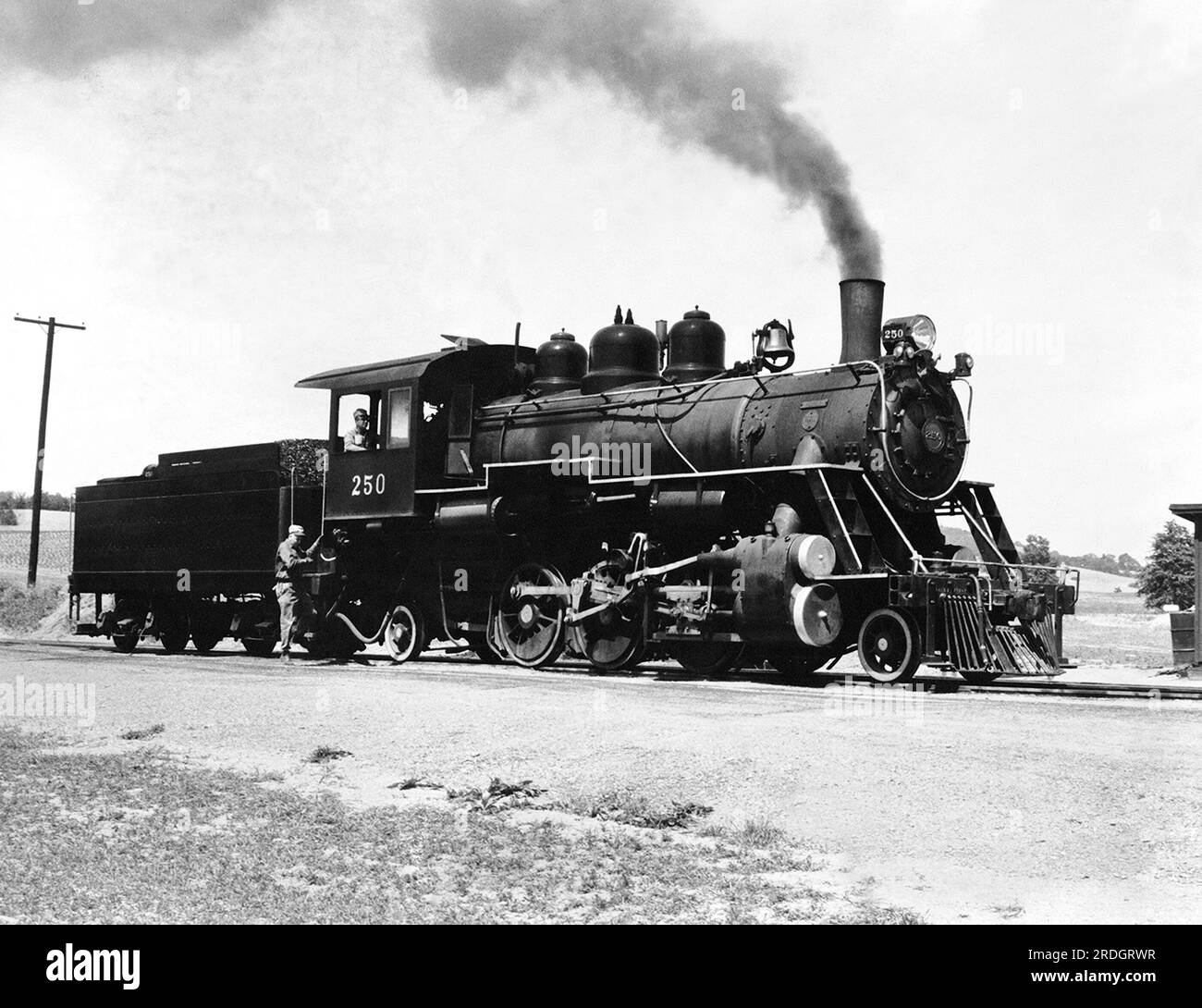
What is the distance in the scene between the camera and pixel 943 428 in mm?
14383

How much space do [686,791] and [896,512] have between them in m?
7.60

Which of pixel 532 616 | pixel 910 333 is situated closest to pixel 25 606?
pixel 532 616

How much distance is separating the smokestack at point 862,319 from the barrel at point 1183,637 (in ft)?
23.4

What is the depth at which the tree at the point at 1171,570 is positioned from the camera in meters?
55.4

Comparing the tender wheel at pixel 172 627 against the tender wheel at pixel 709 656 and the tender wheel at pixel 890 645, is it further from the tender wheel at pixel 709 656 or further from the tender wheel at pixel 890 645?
the tender wheel at pixel 890 645

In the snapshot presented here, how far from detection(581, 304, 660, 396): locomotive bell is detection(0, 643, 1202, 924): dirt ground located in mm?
4550

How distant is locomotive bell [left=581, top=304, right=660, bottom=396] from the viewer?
1645cm

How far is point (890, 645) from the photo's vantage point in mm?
12961

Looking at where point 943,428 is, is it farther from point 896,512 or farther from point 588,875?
point 588,875

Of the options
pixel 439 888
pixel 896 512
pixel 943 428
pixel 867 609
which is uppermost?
pixel 943 428

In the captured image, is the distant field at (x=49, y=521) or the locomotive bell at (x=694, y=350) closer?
the locomotive bell at (x=694, y=350)

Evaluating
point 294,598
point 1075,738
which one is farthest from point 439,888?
point 294,598

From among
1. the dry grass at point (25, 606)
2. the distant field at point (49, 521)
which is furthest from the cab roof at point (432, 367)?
the distant field at point (49, 521)
